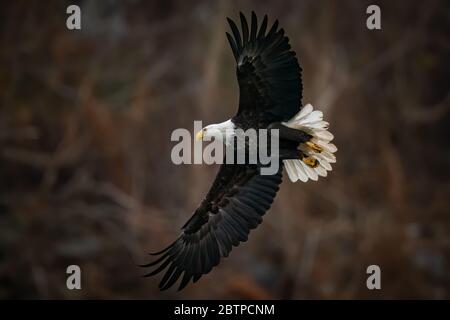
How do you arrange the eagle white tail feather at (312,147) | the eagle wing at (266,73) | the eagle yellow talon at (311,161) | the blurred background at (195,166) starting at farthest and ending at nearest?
the blurred background at (195,166) → the eagle yellow talon at (311,161) → the eagle white tail feather at (312,147) → the eagle wing at (266,73)

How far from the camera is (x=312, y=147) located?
7.07 m

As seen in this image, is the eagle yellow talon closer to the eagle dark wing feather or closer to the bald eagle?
the bald eagle

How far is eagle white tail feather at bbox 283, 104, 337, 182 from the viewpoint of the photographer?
687cm

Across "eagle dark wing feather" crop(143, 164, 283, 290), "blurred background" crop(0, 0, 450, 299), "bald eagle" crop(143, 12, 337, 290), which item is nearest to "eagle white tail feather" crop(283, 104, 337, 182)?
"bald eagle" crop(143, 12, 337, 290)

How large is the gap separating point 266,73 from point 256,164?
35.8 inches

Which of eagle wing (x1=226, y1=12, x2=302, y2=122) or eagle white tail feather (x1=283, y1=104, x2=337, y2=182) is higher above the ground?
eagle wing (x1=226, y1=12, x2=302, y2=122)

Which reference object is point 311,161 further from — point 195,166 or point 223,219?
point 195,166

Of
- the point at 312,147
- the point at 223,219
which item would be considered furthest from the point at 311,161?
the point at 223,219

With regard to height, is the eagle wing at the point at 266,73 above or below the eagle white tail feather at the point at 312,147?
above

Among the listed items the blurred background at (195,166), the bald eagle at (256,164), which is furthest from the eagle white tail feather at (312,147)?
the blurred background at (195,166)

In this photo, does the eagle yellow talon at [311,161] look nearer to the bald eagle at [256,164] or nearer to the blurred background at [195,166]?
the bald eagle at [256,164]

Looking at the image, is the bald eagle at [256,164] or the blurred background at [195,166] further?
the blurred background at [195,166]

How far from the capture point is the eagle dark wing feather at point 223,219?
7.32 meters

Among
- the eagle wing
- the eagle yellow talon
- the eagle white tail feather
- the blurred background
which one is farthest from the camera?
the blurred background
